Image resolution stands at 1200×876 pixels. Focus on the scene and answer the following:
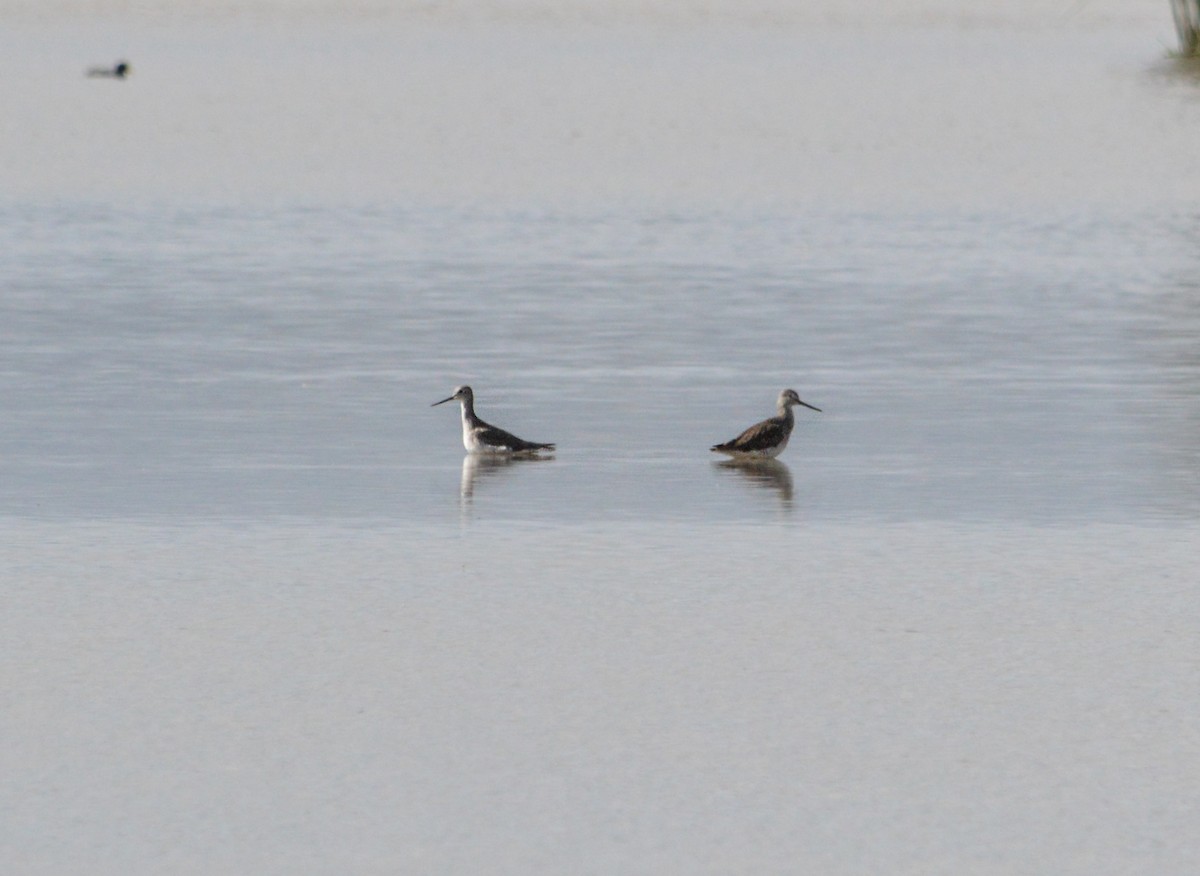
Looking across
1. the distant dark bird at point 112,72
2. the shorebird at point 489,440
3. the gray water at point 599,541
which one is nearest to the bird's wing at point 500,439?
the shorebird at point 489,440

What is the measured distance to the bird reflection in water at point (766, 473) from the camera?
1336 centimetres

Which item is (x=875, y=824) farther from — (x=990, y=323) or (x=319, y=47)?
(x=319, y=47)

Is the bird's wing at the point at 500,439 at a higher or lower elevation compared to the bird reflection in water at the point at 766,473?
higher

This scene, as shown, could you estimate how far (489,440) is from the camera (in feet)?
47.1

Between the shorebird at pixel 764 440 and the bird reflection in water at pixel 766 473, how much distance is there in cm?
5

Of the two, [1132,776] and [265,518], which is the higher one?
[265,518]

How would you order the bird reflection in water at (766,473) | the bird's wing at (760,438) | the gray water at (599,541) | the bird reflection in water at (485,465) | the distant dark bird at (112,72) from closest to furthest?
the gray water at (599,541) → the bird reflection in water at (766,473) → the bird reflection in water at (485,465) → the bird's wing at (760,438) → the distant dark bird at (112,72)

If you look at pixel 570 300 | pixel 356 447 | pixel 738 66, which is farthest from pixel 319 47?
pixel 356 447

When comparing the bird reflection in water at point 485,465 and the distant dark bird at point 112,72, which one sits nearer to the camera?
the bird reflection in water at point 485,465

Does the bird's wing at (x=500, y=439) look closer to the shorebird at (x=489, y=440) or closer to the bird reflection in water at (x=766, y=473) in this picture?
the shorebird at (x=489, y=440)

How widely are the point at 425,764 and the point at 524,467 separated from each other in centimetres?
616

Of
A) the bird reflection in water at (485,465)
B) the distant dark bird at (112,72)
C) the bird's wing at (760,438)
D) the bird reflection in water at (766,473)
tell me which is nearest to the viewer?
the bird reflection in water at (766,473)

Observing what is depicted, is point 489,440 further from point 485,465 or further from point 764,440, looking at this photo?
point 764,440

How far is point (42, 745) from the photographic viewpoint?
8234 millimetres
